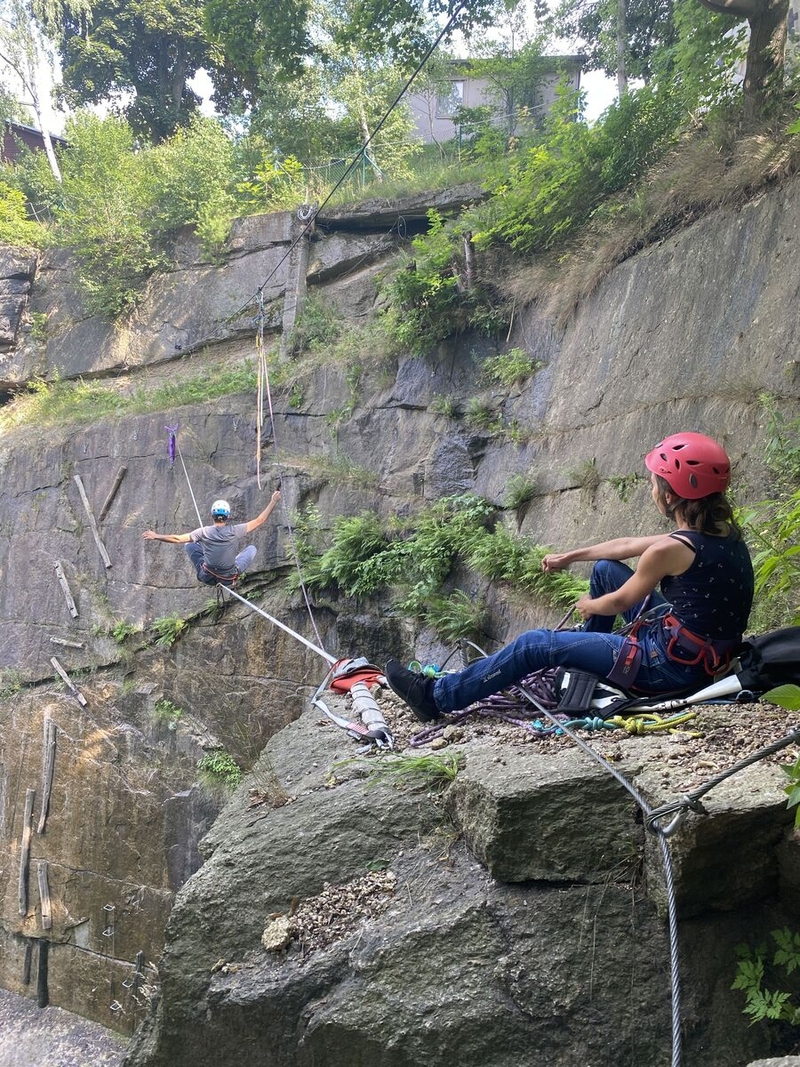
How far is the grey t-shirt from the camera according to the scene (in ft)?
36.6

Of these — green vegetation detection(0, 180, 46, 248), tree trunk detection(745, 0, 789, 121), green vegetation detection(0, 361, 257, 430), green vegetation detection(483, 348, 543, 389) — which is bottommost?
green vegetation detection(483, 348, 543, 389)

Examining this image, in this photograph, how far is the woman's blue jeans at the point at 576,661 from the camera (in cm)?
406

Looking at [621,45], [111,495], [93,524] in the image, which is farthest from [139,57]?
[93,524]

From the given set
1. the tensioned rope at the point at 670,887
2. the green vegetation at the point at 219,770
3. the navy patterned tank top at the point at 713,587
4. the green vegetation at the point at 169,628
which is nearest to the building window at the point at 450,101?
the green vegetation at the point at 169,628

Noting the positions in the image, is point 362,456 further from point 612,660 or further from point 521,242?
point 612,660

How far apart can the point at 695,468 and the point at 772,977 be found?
7.15 feet

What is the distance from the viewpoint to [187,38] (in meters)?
25.1

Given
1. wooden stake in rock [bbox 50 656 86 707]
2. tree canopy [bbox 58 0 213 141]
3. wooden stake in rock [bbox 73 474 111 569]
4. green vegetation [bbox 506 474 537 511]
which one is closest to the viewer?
green vegetation [bbox 506 474 537 511]

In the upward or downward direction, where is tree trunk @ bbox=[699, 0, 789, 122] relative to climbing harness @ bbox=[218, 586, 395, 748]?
upward

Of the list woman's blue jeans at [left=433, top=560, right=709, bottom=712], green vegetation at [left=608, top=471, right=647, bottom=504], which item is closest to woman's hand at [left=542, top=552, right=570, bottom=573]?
woman's blue jeans at [left=433, top=560, right=709, bottom=712]

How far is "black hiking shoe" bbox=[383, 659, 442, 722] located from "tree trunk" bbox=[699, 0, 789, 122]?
753cm

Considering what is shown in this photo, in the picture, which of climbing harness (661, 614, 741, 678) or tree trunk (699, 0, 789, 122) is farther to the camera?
tree trunk (699, 0, 789, 122)

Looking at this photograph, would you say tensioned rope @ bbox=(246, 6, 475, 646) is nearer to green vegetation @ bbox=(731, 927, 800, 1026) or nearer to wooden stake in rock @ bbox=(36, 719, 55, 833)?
wooden stake in rock @ bbox=(36, 719, 55, 833)

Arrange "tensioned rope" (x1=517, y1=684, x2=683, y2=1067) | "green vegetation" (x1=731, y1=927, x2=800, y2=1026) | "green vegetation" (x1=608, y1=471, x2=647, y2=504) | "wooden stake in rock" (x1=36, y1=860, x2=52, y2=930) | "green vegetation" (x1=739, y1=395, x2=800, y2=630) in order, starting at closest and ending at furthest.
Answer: "tensioned rope" (x1=517, y1=684, x2=683, y2=1067) < "green vegetation" (x1=731, y1=927, x2=800, y2=1026) < "green vegetation" (x1=739, y1=395, x2=800, y2=630) < "green vegetation" (x1=608, y1=471, x2=647, y2=504) < "wooden stake in rock" (x1=36, y1=860, x2=52, y2=930)
